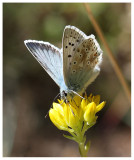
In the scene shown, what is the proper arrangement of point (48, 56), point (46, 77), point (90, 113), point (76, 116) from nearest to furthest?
point (90, 113), point (76, 116), point (48, 56), point (46, 77)

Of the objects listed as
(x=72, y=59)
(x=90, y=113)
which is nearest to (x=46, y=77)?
(x=72, y=59)

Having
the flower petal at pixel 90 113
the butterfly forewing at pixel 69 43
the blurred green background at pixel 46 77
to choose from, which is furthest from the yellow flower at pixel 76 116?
the blurred green background at pixel 46 77

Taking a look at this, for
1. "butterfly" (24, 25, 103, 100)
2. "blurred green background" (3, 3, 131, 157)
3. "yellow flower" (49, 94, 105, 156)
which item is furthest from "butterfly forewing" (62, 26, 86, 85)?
"blurred green background" (3, 3, 131, 157)

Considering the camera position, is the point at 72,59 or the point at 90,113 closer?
the point at 90,113

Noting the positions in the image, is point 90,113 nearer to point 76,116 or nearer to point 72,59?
point 76,116

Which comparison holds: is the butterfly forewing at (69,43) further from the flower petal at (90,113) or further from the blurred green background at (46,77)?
the blurred green background at (46,77)

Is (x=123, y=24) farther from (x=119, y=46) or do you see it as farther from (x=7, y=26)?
(x=7, y=26)
